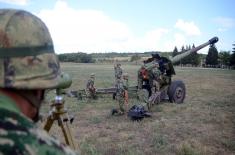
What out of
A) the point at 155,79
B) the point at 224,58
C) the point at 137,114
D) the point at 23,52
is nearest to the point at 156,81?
the point at 155,79

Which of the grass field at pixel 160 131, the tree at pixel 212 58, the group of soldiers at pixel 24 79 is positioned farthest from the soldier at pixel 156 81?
the tree at pixel 212 58

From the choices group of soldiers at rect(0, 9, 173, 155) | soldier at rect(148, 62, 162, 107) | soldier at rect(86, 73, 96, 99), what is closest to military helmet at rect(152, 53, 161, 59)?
soldier at rect(148, 62, 162, 107)

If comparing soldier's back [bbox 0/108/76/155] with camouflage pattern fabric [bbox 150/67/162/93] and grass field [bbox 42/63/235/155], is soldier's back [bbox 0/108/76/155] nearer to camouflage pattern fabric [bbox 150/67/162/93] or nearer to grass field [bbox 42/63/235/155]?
grass field [bbox 42/63/235/155]

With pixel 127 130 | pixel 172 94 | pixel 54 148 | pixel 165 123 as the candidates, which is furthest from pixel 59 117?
pixel 172 94

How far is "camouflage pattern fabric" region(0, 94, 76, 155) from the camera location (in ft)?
4.26

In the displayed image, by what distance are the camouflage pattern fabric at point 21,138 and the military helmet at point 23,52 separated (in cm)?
16

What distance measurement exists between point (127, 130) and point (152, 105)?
12.7 feet

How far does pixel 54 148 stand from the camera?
139 cm

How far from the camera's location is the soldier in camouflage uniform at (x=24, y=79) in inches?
52.3

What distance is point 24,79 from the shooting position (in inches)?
61.9

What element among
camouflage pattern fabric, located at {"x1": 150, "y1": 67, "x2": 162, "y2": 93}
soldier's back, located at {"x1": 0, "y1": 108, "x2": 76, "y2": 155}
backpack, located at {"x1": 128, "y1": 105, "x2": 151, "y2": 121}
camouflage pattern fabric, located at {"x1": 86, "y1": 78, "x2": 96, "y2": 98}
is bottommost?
backpack, located at {"x1": 128, "y1": 105, "x2": 151, "y2": 121}

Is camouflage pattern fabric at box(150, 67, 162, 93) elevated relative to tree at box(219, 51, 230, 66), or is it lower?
lower

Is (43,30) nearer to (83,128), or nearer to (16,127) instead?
(16,127)

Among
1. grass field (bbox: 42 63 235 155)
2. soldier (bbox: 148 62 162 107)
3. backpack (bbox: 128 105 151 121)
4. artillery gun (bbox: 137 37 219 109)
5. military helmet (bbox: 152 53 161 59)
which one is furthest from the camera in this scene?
military helmet (bbox: 152 53 161 59)
